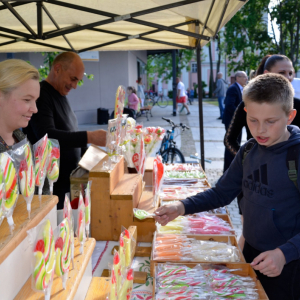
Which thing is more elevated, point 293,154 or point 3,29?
point 3,29

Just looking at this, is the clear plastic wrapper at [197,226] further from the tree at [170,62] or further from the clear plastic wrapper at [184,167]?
the tree at [170,62]

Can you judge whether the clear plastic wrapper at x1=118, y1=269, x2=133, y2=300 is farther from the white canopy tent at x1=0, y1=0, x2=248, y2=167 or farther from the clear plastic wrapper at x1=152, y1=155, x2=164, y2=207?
the white canopy tent at x1=0, y1=0, x2=248, y2=167

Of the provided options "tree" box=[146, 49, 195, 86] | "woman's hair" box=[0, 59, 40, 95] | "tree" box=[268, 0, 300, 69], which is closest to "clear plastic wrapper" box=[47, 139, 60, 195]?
"woman's hair" box=[0, 59, 40, 95]

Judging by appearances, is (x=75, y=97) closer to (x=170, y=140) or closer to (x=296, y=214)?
(x=170, y=140)

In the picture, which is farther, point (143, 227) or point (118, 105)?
point (118, 105)

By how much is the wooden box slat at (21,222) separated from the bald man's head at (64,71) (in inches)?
77.4

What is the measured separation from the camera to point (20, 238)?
114 cm

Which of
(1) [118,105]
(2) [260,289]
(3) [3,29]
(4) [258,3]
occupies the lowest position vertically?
(2) [260,289]

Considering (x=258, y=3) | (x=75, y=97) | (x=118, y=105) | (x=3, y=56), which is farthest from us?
(x=258, y=3)

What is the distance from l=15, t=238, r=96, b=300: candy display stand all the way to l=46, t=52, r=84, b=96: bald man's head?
77.7 inches

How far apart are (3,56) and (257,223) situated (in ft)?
36.9

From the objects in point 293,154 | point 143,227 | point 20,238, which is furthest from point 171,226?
point 20,238

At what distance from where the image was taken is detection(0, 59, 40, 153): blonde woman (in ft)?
5.88

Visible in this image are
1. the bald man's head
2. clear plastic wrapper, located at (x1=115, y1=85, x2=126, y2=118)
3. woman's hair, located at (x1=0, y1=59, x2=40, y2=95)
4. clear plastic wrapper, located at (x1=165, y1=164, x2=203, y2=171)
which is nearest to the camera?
woman's hair, located at (x1=0, y1=59, x2=40, y2=95)
